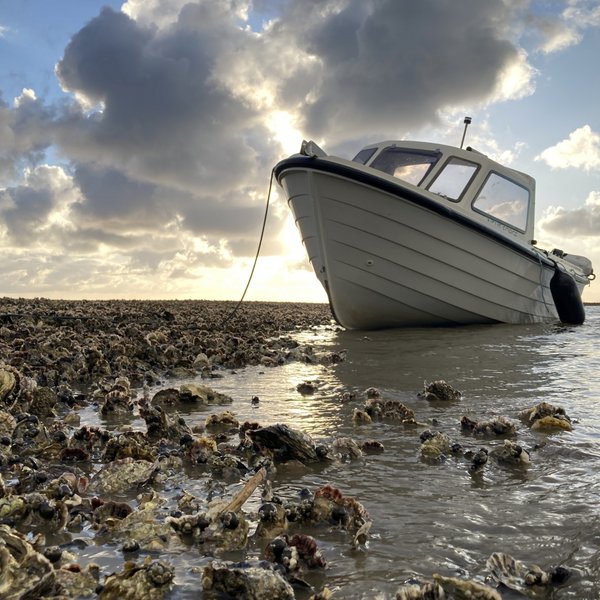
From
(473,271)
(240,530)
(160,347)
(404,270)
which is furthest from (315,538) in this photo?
(473,271)

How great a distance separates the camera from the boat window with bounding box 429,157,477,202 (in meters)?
14.0

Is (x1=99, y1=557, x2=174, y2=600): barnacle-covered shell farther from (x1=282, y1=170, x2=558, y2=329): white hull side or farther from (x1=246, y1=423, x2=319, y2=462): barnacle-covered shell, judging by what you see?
(x1=282, y1=170, x2=558, y2=329): white hull side

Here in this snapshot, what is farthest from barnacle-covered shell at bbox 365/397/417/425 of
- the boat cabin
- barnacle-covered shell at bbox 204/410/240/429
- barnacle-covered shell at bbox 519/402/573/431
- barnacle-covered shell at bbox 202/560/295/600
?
the boat cabin

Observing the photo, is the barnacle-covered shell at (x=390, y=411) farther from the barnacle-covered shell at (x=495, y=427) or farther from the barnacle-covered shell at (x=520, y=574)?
the barnacle-covered shell at (x=520, y=574)

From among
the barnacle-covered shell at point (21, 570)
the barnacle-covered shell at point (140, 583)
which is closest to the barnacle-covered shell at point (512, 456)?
the barnacle-covered shell at point (140, 583)

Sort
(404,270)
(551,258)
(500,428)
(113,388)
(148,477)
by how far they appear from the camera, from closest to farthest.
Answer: (148,477), (500,428), (113,388), (404,270), (551,258)

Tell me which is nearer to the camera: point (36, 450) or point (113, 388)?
point (36, 450)

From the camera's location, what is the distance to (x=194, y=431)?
183 inches

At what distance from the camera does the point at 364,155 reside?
15.4 m

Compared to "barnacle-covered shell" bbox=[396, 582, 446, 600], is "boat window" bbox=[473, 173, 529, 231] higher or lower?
higher

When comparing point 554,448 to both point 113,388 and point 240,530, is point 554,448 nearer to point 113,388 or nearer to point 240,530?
point 240,530

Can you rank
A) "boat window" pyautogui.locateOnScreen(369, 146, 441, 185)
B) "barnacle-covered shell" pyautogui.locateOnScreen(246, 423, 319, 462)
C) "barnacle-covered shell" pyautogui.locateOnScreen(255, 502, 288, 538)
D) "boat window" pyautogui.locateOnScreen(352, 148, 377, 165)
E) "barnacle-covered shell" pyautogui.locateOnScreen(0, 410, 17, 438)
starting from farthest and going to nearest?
Result: 1. "boat window" pyautogui.locateOnScreen(352, 148, 377, 165)
2. "boat window" pyautogui.locateOnScreen(369, 146, 441, 185)
3. "barnacle-covered shell" pyautogui.locateOnScreen(0, 410, 17, 438)
4. "barnacle-covered shell" pyautogui.locateOnScreen(246, 423, 319, 462)
5. "barnacle-covered shell" pyautogui.locateOnScreen(255, 502, 288, 538)

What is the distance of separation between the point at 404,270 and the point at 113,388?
30.6 ft

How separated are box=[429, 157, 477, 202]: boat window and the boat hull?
1.01m
